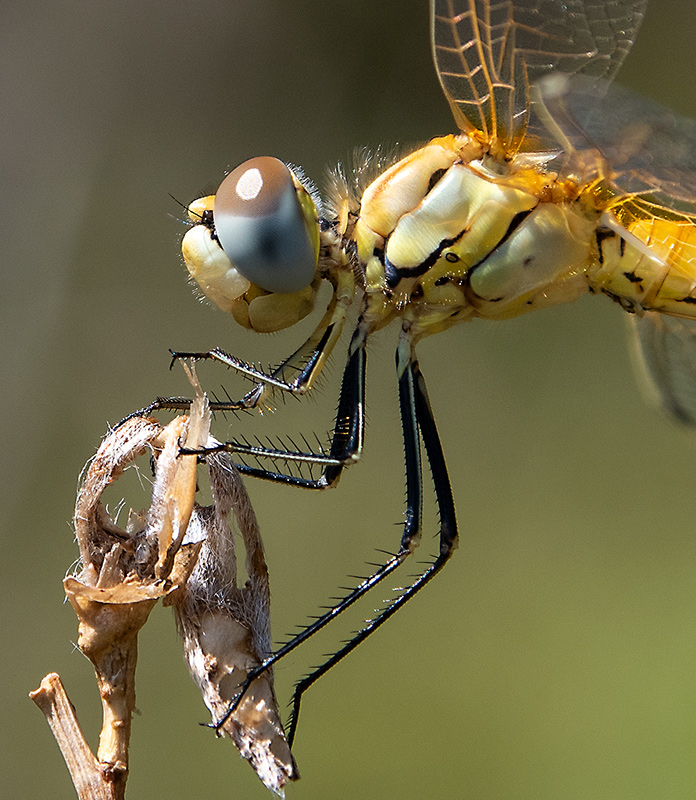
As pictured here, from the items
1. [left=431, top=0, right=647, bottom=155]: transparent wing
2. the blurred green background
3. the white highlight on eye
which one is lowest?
the blurred green background

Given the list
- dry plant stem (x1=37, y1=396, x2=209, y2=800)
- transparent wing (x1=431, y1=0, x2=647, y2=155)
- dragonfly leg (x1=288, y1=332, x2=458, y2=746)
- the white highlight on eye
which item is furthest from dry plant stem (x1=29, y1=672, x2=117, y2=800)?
transparent wing (x1=431, y1=0, x2=647, y2=155)

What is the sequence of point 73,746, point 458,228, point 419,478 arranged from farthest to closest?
point 419,478 < point 458,228 < point 73,746

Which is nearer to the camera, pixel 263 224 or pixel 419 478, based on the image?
pixel 263 224

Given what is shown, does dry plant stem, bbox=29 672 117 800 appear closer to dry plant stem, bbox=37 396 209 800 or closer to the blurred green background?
dry plant stem, bbox=37 396 209 800

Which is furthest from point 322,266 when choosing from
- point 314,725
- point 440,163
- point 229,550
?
point 314,725

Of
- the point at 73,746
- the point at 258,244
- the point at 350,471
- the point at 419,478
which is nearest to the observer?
the point at 73,746

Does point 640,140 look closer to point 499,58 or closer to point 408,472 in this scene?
point 499,58

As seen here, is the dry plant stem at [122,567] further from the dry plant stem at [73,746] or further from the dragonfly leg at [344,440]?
the dragonfly leg at [344,440]

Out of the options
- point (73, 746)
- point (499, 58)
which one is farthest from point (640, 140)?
point (73, 746)
